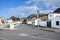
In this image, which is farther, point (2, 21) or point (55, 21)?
point (2, 21)

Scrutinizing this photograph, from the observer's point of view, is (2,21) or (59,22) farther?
(2,21)

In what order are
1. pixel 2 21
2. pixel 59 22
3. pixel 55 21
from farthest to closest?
pixel 2 21, pixel 55 21, pixel 59 22

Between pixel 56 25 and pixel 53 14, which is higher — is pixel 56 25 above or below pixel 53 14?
below

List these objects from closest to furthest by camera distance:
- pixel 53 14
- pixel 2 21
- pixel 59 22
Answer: pixel 59 22 < pixel 53 14 < pixel 2 21

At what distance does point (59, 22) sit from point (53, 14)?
2742 cm

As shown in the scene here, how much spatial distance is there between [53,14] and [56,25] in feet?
82.4

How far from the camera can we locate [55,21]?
50.9 m

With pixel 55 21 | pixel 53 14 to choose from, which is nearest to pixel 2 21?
pixel 53 14

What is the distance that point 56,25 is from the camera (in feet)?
165

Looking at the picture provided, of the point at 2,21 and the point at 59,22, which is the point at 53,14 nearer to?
the point at 59,22

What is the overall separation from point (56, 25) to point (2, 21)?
168ft

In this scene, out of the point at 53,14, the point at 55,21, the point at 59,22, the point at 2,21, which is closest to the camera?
the point at 59,22

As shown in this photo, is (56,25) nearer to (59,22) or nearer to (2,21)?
(59,22)

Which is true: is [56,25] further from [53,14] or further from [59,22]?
[53,14]
